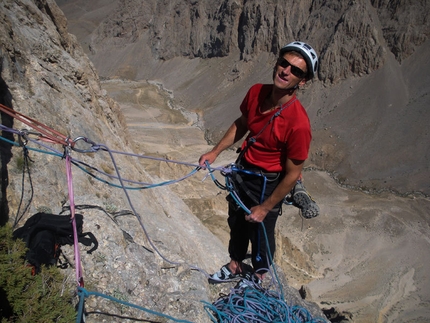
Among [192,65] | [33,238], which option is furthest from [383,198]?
[192,65]

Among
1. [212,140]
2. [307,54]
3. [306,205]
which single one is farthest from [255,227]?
[212,140]

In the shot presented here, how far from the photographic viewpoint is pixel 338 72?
132 ft

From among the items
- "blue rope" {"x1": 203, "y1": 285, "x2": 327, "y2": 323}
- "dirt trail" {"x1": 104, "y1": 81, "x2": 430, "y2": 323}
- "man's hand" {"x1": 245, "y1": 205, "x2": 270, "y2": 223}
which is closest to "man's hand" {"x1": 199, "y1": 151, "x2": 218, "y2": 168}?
"man's hand" {"x1": 245, "y1": 205, "x2": 270, "y2": 223}

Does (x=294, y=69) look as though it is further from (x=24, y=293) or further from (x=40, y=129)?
(x=24, y=293)

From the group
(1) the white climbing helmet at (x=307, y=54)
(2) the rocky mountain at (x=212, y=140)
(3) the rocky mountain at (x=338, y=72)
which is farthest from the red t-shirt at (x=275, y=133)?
(3) the rocky mountain at (x=338, y=72)

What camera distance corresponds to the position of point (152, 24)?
2985 inches

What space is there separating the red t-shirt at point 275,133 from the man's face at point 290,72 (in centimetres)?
18

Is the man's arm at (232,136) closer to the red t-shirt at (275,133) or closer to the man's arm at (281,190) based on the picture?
the red t-shirt at (275,133)

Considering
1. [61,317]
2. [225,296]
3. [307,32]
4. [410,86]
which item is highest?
[307,32]

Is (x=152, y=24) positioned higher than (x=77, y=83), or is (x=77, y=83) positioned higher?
(x=152, y=24)

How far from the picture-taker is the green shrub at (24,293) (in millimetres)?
2609

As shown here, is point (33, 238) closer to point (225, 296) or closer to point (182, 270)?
point (182, 270)

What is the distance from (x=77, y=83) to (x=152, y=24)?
71.4 metres

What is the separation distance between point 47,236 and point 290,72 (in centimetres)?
297
